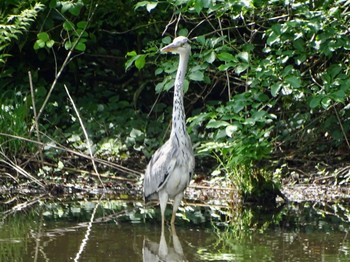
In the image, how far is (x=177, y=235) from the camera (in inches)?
325

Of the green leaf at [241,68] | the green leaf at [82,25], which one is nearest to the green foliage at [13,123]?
the green leaf at [82,25]

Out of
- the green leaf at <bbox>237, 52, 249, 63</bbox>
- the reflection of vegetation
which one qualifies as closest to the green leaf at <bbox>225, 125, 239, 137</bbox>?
the green leaf at <bbox>237, 52, 249, 63</bbox>

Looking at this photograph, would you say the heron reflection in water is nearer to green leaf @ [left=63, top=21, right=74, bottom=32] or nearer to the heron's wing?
the heron's wing

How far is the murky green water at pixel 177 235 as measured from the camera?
725cm

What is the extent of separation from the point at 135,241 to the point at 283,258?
1.43 meters

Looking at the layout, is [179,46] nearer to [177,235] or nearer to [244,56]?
[244,56]

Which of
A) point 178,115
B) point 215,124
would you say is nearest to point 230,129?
point 215,124

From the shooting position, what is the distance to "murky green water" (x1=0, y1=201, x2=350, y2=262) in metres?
7.25

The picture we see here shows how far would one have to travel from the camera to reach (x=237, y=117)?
9.09m

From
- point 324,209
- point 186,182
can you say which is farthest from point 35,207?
point 324,209

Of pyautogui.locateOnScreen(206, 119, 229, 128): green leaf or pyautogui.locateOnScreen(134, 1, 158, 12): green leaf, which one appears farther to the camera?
pyautogui.locateOnScreen(206, 119, 229, 128): green leaf

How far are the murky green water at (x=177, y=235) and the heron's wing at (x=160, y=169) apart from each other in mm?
357

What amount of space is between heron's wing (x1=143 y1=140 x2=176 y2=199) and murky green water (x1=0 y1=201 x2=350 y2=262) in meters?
0.36

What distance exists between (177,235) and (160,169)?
1008mm
